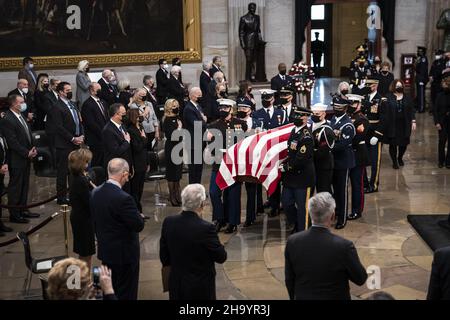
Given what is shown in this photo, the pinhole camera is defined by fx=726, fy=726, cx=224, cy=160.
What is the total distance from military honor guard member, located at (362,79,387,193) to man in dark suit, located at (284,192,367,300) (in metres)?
5.82

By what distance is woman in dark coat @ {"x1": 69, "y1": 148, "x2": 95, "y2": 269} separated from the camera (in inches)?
274

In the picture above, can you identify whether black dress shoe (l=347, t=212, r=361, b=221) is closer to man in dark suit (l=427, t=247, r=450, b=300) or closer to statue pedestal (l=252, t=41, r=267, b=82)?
man in dark suit (l=427, t=247, r=450, b=300)

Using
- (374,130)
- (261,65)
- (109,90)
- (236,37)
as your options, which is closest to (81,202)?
(374,130)

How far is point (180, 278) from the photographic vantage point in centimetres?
564

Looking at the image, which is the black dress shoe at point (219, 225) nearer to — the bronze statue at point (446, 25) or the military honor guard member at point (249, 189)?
the military honor guard member at point (249, 189)

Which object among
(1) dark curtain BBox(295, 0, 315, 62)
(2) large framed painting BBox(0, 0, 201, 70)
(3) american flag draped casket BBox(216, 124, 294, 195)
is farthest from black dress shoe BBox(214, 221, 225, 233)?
(1) dark curtain BBox(295, 0, 315, 62)

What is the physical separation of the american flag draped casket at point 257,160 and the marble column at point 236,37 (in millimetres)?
9195

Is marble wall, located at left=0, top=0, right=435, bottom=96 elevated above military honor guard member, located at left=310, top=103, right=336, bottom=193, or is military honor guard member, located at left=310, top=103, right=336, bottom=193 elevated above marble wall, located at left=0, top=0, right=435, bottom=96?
marble wall, located at left=0, top=0, right=435, bottom=96

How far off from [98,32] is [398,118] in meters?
8.27

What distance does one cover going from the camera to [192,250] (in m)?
5.54

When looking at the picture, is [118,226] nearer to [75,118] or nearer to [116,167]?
[116,167]

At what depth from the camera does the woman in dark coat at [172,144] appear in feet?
A: 32.9
